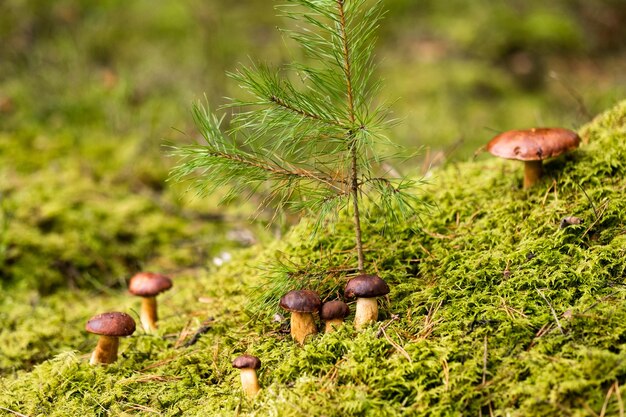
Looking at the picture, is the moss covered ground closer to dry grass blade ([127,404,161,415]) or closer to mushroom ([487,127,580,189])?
dry grass blade ([127,404,161,415])

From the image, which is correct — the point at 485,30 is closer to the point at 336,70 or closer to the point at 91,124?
the point at 91,124

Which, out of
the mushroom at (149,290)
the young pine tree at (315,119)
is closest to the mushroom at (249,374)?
the young pine tree at (315,119)

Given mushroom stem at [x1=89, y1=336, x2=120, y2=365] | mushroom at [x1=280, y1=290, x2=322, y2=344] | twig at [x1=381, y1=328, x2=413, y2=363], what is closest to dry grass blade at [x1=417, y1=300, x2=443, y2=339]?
twig at [x1=381, y1=328, x2=413, y2=363]

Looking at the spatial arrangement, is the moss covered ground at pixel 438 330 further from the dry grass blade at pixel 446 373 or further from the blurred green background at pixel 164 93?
the blurred green background at pixel 164 93

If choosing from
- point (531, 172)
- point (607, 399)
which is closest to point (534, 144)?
point (531, 172)

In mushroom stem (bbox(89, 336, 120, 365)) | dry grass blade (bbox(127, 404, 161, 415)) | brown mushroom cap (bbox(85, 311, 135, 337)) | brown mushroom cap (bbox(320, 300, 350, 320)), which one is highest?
brown mushroom cap (bbox(320, 300, 350, 320))

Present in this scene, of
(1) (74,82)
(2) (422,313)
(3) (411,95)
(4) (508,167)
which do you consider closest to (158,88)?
(1) (74,82)

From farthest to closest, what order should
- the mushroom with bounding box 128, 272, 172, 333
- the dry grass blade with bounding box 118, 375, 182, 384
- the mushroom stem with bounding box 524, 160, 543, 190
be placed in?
the mushroom with bounding box 128, 272, 172, 333 → the mushroom stem with bounding box 524, 160, 543, 190 → the dry grass blade with bounding box 118, 375, 182, 384
